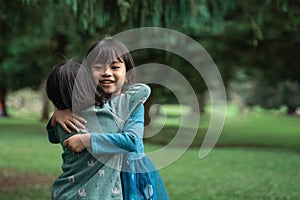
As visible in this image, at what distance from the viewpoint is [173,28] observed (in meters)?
6.96

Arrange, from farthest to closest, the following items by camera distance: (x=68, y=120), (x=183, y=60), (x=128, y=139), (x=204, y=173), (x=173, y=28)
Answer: (x=183, y=60)
(x=204, y=173)
(x=173, y=28)
(x=68, y=120)
(x=128, y=139)

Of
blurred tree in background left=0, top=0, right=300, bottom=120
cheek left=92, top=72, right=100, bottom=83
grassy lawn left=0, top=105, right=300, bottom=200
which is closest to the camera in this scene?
cheek left=92, top=72, right=100, bottom=83

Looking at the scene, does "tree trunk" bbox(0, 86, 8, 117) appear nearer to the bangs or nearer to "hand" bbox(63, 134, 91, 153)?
the bangs

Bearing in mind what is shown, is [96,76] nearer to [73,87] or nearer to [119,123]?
[73,87]

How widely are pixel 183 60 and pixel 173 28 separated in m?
7.70

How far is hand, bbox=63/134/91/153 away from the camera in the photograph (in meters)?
2.43

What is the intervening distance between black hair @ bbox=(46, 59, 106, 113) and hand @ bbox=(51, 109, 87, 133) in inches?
1.1

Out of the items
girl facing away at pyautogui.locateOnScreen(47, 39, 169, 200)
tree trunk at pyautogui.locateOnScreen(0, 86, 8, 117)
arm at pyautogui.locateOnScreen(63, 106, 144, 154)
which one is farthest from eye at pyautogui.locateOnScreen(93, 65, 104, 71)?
tree trunk at pyautogui.locateOnScreen(0, 86, 8, 117)

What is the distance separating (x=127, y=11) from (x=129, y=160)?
3.85 metres

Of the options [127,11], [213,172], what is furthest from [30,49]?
[127,11]

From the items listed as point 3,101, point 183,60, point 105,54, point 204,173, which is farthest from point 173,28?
point 3,101

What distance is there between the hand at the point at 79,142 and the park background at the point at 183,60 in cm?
63

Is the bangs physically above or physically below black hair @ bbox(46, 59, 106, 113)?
above

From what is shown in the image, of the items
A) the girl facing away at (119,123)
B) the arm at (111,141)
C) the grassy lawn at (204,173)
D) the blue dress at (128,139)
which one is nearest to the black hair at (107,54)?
the girl facing away at (119,123)
